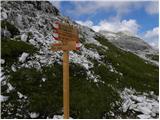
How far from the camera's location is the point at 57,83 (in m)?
20.8

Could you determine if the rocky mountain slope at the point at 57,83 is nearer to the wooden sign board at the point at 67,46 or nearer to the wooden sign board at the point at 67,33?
the wooden sign board at the point at 67,46

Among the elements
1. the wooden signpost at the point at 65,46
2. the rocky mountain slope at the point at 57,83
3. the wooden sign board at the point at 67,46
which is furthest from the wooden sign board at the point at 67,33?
the rocky mountain slope at the point at 57,83

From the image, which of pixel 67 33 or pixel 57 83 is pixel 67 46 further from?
pixel 57 83

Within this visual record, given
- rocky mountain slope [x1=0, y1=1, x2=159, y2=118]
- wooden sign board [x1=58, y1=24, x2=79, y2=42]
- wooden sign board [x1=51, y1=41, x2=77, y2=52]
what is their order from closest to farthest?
wooden sign board [x1=58, y1=24, x2=79, y2=42] → wooden sign board [x1=51, y1=41, x2=77, y2=52] → rocky mountain slope [x1=0, y1=1, x2=159, y2=118]

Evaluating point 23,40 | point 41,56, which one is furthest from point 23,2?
point 41,56

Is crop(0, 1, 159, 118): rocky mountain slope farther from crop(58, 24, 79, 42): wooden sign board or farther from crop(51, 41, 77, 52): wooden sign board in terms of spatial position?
crop(58, 24, 79, 42): wooden sign board

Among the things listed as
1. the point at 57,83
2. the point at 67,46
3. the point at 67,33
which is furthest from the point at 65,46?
the point at 57,83

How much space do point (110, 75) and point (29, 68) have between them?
580 centimetres

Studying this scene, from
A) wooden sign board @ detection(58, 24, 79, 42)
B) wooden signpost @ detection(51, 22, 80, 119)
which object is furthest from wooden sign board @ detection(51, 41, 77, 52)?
wooden sign board @ detection(58, 24, 79, 42)

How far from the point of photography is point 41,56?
2344cm

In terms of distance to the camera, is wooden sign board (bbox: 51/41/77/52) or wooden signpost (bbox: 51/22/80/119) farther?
wooden sign board (bbox: 51/41/77/52)

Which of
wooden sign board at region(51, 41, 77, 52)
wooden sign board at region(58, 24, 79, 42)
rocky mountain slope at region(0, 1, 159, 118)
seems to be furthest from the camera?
rocky mountain slope at region(0, 1, 159, 118)

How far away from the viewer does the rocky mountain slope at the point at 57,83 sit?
1873 centimetres

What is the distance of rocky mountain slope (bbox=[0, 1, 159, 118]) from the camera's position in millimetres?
18734
